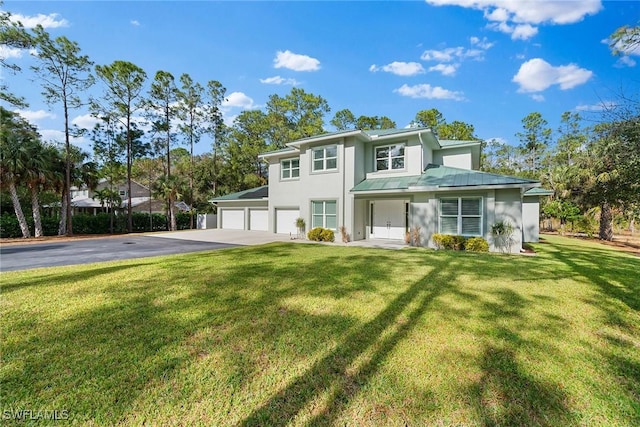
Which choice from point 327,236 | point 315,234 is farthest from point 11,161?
point 327,236

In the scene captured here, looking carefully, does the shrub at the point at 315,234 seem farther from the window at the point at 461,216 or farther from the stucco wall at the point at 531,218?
the stucco wall at the point at 531,218

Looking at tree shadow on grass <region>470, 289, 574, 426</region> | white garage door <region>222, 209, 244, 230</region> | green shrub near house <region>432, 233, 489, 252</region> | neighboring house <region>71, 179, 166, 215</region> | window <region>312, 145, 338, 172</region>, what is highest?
window <region>312, 145, 338, 172</region>

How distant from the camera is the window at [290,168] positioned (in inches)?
705

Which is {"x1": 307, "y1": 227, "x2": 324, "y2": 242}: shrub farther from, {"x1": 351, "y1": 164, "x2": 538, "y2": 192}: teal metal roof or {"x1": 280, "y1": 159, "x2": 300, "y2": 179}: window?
{"x1": 280, "y1": 159, "x2": 300, "y2": 179}: window

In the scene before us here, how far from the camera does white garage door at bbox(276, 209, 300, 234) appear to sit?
701 inches

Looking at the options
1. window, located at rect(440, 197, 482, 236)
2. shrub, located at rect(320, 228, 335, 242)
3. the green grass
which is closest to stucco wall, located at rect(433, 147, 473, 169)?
window, located at rect(440, 197, 482, 236)

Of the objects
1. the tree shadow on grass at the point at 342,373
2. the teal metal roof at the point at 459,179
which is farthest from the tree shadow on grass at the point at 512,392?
the teal metal roof at the point at 459,179

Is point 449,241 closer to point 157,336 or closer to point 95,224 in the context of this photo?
point 157,336

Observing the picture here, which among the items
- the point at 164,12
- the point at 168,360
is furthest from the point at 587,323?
the point at 164,12

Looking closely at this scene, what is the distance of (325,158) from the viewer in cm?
1575

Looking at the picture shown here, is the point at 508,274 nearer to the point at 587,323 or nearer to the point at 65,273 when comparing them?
the point at 587,323

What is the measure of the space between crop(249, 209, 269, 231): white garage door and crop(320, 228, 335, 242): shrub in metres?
7.53

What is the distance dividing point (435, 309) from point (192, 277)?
208 inches

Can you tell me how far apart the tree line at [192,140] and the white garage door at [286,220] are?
1152 centimetres
